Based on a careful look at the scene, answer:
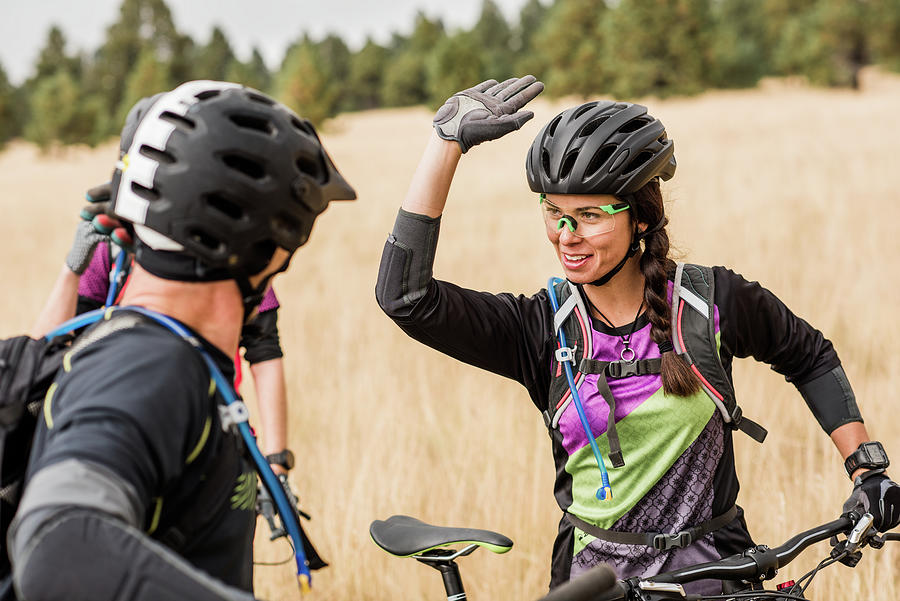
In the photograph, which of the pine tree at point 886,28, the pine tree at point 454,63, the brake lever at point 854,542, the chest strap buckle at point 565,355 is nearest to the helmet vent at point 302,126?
the chest strap buckle at point 565,355

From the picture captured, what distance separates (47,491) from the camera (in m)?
1.25

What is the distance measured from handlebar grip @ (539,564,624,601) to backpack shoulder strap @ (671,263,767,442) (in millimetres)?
1159

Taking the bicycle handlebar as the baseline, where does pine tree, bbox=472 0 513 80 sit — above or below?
above

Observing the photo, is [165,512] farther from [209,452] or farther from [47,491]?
[47,491]

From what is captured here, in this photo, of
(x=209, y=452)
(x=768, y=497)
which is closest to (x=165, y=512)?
(x=209, y=452)

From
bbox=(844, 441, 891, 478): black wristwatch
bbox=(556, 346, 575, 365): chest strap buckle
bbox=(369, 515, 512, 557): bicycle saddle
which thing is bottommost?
bbox=(369, 515, 512, 557): bicycle saddle

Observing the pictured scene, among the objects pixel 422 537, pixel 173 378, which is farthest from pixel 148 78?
pixel 173 378

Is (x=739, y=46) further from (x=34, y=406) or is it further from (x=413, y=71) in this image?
(x=34, y=406)

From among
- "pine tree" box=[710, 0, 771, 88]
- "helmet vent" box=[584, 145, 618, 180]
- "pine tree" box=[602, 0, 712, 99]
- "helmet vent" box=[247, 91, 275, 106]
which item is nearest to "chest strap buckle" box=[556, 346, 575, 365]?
"helmet vent" box=[584, 145, 618, 180]

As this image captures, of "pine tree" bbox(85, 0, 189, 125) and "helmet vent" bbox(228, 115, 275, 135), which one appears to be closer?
"helmet vent" bbox(228, 115, 275, 135)

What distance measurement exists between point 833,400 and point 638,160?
102 cm

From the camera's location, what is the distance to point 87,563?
122 cm

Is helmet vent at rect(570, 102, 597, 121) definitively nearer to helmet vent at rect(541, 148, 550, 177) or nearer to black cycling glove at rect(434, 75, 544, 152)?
helmet vent at rect(541, 148, 550, 177)

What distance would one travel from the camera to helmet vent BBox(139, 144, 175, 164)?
1.66 metres
